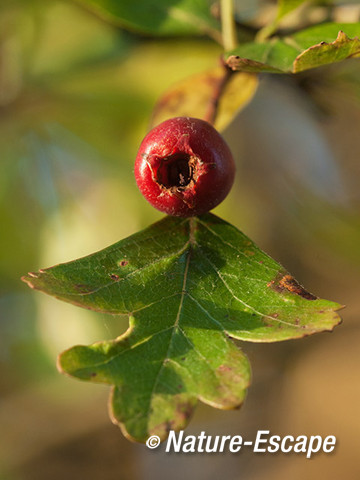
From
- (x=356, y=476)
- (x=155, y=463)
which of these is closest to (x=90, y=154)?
(x=155, y=463)

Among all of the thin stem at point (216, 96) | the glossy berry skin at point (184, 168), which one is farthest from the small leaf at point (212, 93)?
the glossy berry skin at point (184, 168)

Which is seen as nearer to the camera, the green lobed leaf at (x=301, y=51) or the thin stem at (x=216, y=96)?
the green lobed leaf at (x=301, y=51)

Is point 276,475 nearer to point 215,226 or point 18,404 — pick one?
point 18,404

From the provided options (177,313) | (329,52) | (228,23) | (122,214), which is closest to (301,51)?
(329,52)

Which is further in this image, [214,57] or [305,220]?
[305,220]

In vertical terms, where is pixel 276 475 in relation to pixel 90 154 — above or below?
below

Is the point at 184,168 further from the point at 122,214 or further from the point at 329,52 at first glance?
the point at 122,214

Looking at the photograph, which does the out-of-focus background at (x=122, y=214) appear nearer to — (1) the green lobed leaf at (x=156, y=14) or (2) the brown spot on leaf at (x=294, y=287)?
(1) the green lobed leaf at (x=156, y=14)
